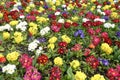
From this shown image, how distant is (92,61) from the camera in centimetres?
625

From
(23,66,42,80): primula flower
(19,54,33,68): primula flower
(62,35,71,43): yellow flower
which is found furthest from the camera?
(62,35,71,43): yellow flower

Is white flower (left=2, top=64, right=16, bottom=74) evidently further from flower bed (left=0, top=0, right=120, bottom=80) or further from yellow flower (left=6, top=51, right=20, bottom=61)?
yellow flower (left=6, top=51, right=20, bottom=61)

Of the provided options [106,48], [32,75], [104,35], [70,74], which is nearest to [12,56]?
[32,75]

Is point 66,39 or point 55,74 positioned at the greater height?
point 66,39

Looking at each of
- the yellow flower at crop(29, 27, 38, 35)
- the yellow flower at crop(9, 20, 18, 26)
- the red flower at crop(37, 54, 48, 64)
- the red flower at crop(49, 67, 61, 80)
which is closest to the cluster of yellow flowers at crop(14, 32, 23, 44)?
the yellow flower at crop(29, 27, 38, 35)

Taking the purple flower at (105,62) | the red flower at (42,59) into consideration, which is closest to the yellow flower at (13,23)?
the red flower at (42,59)

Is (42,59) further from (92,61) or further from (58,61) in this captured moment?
(92,61)

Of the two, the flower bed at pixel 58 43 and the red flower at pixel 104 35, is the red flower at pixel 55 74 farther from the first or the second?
the red flower at pixel 104 35

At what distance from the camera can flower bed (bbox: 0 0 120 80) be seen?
607 centimetres

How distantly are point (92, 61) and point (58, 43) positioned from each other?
98 cm

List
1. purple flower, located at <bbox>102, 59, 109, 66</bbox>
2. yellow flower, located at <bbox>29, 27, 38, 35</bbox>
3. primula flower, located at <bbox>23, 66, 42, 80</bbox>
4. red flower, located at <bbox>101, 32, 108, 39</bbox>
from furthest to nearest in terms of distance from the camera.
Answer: yellow flower, located at <bbox>29, 27, 38, 35</bbox>, red flower, located at <bbox>101, 32, 108, 39</bbox>, purple flower, located at <bbox>102, 59, 109, 66</bbox>, primula flower, located at <bbox>23, 66, 42, 80</bbox>

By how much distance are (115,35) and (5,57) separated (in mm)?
2818

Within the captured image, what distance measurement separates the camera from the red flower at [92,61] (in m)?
6.20

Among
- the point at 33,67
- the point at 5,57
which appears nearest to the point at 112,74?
the point at 33,67
